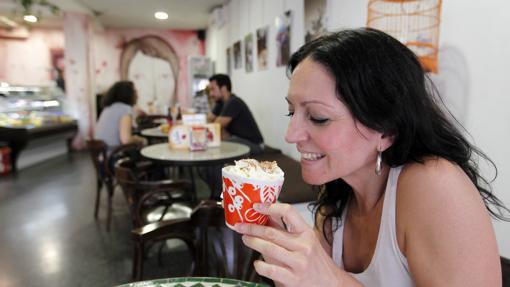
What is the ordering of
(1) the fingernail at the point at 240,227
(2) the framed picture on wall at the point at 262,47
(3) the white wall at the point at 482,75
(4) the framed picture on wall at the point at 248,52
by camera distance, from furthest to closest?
1. (4) the framed picture on wall at the point at 248,52
2. (2) the framed picture on wall at the point at 262,47
3. (3) the white wall at the point at 482,75
4. (1) the fingernail at the point at 240,227

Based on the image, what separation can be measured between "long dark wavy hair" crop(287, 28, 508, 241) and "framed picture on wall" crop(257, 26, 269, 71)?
14.5 feet

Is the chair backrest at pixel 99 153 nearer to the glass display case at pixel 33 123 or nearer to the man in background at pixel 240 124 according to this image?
the man in background at pixel 240 124

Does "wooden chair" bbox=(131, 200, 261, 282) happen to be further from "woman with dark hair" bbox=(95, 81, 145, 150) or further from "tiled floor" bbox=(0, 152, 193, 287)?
"woman with dark hair" bbox=(95, 81, 145, 150)

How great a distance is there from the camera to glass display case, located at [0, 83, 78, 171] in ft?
21.4

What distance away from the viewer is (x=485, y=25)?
1.75m

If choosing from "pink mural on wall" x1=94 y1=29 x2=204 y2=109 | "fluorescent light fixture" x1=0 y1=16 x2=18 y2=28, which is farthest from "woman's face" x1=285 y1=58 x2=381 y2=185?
"pink mural on wall" x1=94 y1=29 x2=204 y2=109

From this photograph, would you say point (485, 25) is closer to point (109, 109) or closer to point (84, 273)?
point (84, 273)

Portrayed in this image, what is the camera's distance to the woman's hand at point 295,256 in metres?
0.75

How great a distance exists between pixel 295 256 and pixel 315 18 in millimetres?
3375

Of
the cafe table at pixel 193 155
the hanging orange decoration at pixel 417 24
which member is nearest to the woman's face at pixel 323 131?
the hanging orange decoration at pixel 417 24

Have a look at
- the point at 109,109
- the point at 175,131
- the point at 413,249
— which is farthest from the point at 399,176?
the point at 109,109

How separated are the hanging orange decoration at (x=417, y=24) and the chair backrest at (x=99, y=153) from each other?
119 inches

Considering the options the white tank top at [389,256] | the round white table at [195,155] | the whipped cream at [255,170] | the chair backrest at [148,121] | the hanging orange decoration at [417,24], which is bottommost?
the chair backrest at [148,121]

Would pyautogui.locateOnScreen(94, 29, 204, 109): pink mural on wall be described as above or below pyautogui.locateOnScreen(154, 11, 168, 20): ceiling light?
below
